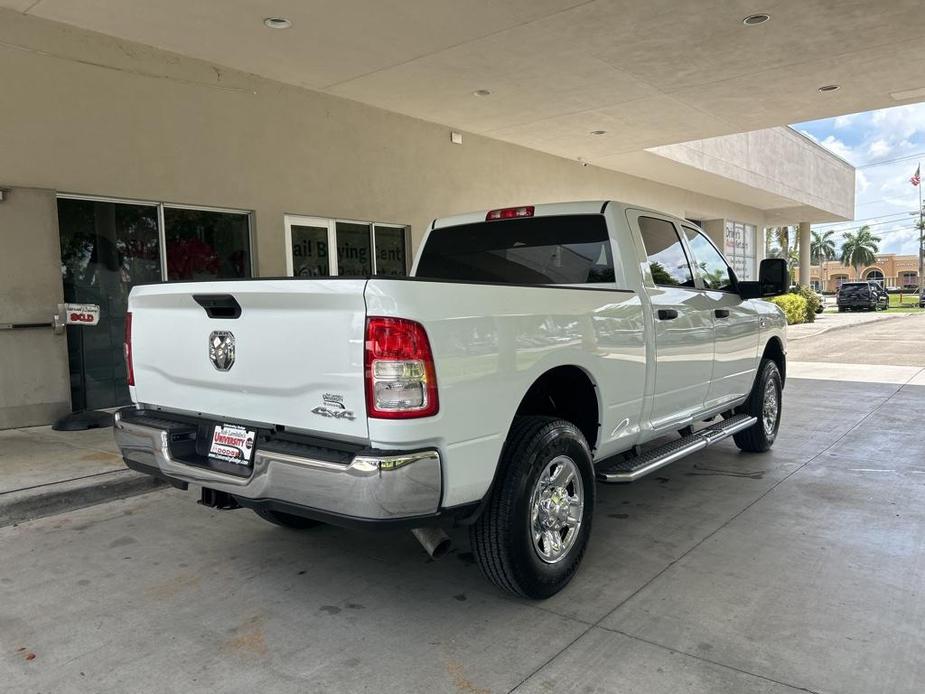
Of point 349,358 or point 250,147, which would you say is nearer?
point 349,358

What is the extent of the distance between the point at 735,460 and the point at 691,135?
973 centimetres

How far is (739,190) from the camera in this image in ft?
71.1

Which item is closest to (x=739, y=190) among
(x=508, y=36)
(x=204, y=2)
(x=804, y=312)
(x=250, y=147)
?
(x=804, y=312)

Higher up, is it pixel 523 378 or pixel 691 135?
pixel 691 135

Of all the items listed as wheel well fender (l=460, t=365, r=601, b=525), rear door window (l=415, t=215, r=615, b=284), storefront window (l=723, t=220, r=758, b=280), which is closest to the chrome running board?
wheel well fender (l=460, t=365, r=601, b=525)

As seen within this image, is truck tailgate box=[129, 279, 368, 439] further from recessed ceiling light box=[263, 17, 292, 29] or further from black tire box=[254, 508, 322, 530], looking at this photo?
recessed ceiling light box=[263, 17, 292, 29]

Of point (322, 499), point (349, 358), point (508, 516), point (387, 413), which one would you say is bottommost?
point (508, 516)

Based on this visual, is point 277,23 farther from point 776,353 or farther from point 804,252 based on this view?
point 804,252

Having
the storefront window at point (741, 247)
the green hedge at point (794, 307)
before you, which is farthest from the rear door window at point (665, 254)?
the green hedge at point (794, 307)

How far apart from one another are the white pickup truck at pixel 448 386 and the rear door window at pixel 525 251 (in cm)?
1

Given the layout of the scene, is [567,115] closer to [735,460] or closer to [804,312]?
[735,460]

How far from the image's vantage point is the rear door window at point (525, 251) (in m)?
4.59

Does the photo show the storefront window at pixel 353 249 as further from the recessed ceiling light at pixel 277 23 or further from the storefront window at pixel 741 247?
the storefront window at pixel 741 247

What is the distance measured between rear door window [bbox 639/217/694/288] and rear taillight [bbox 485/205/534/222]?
0.78 m
